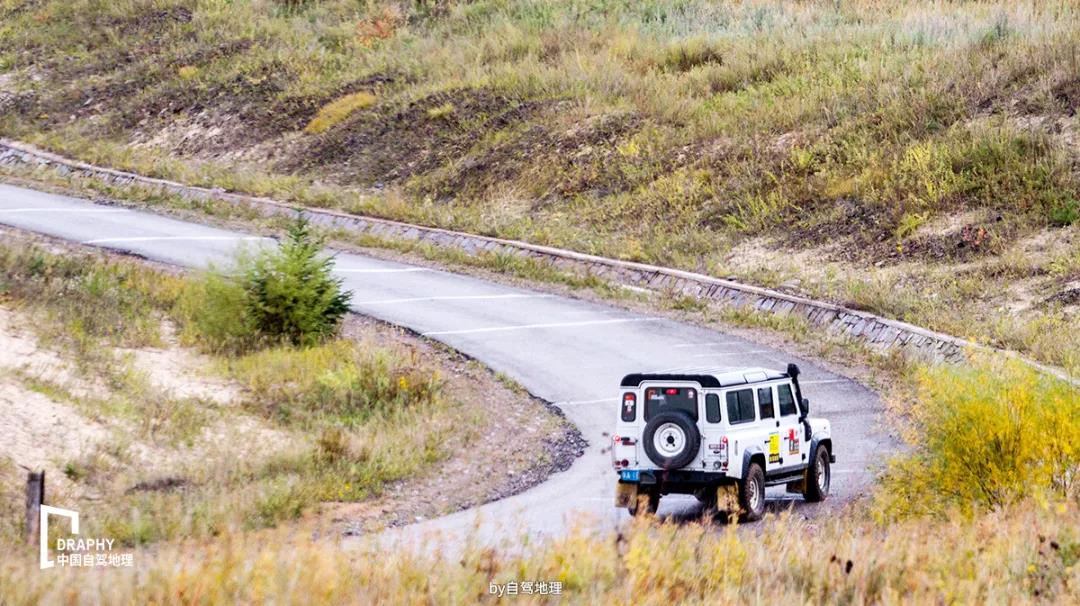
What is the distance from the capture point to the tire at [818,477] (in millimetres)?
13656

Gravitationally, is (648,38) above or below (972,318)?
above

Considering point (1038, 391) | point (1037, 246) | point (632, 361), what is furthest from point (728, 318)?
point (1038, 391)

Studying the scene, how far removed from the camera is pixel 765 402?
13180mm

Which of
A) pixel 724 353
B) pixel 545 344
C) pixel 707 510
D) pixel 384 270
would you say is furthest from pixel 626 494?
pixel 384 270

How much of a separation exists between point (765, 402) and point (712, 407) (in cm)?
87

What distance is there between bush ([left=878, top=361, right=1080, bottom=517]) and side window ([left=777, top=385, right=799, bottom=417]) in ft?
5.00

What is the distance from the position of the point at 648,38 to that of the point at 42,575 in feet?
110

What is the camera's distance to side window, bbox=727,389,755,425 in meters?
12.7

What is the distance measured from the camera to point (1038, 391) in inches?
485

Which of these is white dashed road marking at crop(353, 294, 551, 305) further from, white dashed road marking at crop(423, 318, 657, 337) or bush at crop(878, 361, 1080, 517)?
bush at crop(878, 361, 1080, 517)

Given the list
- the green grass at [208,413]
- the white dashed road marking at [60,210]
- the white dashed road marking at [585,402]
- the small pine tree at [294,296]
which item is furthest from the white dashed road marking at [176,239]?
the white dashed road marking at [585,402]

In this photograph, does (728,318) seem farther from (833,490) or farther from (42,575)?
(42,575)

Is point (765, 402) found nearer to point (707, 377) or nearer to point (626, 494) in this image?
point (707, 377)

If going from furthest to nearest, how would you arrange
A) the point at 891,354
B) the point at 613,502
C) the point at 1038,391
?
the point at 891,354, the point at 613,502, the point at 1038,391
